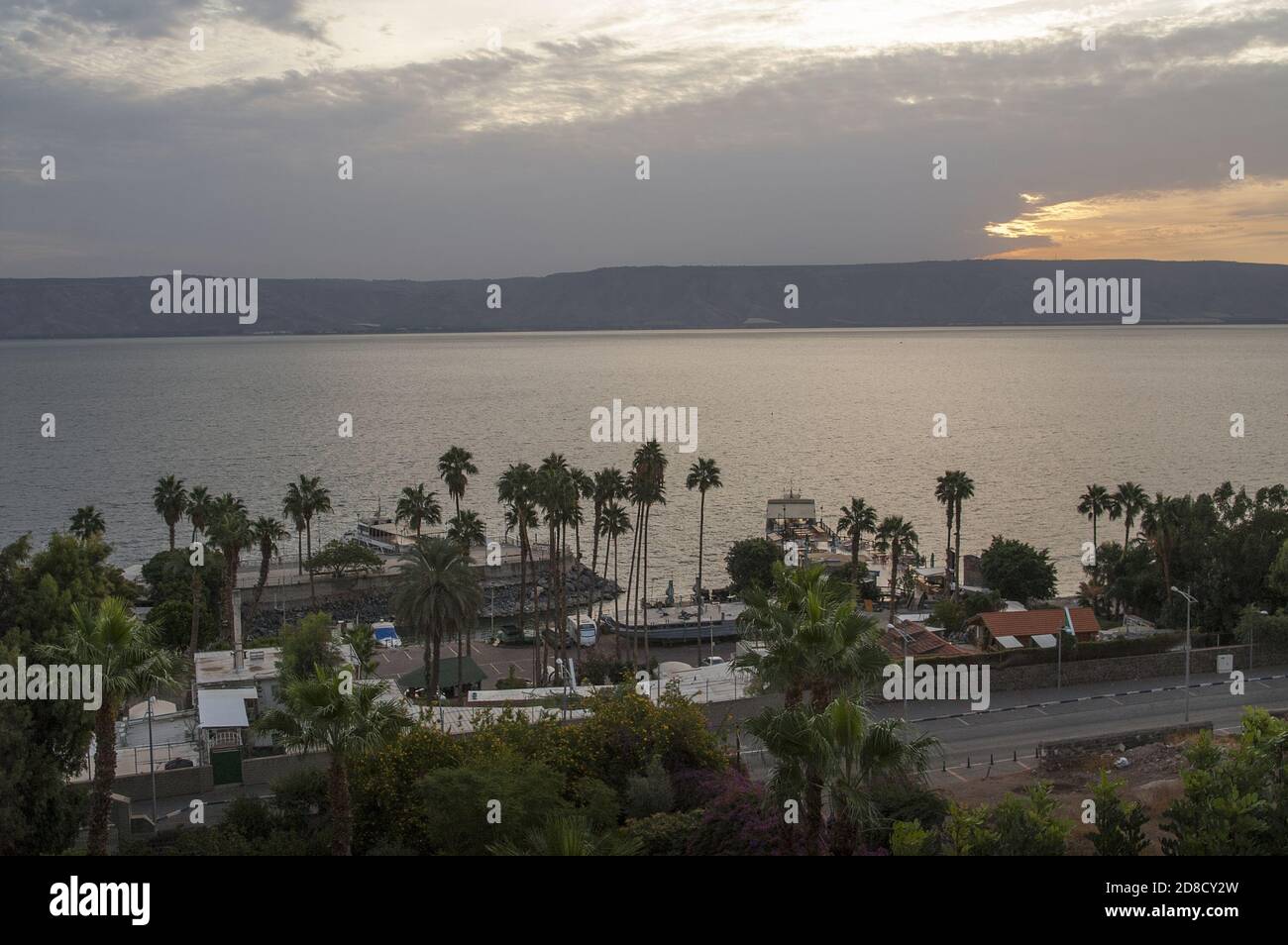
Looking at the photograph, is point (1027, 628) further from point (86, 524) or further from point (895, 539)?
point (86, 524)

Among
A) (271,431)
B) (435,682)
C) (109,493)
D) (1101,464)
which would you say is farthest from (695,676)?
(271,431)

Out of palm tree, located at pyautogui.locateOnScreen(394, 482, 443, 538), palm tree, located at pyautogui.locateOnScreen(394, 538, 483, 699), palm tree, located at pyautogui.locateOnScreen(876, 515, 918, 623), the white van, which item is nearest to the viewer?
palm tree, located at pyautogui.locateOnScreen(394, 538, 483, 699)

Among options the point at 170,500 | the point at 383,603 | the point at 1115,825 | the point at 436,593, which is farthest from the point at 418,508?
the point at 1115,825

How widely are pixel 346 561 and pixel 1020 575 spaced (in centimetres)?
4650

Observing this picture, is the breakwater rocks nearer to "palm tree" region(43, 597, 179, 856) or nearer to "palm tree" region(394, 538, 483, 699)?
"palm tree" region(394, 538, 483, 699)

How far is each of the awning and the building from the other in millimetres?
31452

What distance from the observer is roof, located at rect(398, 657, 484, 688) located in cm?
4553

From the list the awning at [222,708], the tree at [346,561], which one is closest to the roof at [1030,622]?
the awning at [222,708]

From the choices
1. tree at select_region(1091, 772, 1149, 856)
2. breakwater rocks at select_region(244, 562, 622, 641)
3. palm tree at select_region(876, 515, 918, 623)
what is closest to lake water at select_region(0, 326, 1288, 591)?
breakwater rocks at select_region(244, 562, 622, 641)

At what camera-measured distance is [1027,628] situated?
47750 millimetres

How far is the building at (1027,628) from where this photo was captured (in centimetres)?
4716

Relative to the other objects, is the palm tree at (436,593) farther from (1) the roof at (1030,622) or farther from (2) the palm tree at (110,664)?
(1) the roof at (1030,622)

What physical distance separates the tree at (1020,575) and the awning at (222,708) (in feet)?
153
